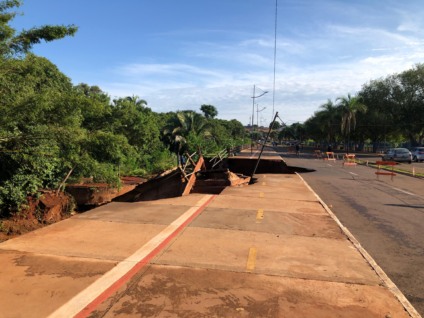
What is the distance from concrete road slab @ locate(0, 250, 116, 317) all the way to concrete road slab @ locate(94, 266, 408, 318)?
645mm

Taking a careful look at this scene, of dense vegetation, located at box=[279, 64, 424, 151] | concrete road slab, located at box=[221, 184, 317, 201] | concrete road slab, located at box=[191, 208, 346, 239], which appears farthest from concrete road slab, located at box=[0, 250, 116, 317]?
dense vegetation, located at box=[279, 64, 424, 151]

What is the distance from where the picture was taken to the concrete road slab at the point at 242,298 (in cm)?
420

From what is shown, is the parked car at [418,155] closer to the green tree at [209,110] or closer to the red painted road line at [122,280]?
→ the red painted road line at [122,280]

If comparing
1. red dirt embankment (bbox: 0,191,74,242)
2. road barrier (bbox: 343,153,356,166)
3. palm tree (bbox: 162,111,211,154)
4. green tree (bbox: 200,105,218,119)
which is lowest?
red dirt embankment (bbox: 0,191,74,242)

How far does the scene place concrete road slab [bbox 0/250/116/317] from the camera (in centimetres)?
418

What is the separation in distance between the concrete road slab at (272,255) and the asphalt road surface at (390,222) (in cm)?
53

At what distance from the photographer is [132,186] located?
18.5 metres

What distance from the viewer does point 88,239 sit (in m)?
6.89

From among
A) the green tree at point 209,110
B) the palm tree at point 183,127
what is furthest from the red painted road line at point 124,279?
the green tree at point 209,110

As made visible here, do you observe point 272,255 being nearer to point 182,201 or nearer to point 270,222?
point 270,222

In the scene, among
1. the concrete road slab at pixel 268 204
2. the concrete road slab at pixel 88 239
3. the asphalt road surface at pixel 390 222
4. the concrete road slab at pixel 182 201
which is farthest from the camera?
the concrete road slab at pixel 182 201

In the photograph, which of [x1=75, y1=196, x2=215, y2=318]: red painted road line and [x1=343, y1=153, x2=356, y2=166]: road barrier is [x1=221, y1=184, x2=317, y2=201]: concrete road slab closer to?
[x1=75, y1=196, x2=215, y2=318]: red painted road line

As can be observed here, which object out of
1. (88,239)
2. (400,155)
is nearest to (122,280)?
(88,239)

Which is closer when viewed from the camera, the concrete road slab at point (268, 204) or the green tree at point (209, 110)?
the concrete road slab at point (268, 204)
